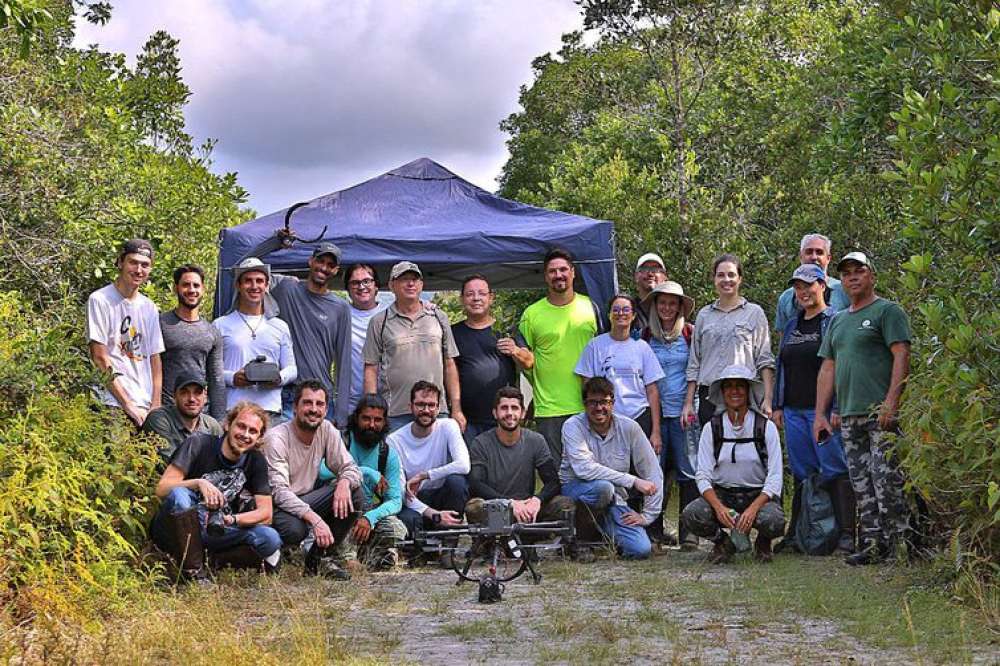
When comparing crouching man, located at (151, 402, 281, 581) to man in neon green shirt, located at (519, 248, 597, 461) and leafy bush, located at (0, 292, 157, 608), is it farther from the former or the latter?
man in neon green shirt, located at (519, 248, 597, 461)

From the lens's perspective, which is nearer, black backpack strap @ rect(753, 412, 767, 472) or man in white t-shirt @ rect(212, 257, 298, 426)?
black backpack strap @ rect(753, 412, 767, 472)

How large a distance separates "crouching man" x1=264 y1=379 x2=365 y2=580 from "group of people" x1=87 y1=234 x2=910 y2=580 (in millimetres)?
13

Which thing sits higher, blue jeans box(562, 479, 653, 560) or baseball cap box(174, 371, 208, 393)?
baseball cap box(174, 371, 208, 393)

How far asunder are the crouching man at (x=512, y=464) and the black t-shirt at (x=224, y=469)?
5.57ft

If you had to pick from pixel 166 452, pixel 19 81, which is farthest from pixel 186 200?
pixel 166 452

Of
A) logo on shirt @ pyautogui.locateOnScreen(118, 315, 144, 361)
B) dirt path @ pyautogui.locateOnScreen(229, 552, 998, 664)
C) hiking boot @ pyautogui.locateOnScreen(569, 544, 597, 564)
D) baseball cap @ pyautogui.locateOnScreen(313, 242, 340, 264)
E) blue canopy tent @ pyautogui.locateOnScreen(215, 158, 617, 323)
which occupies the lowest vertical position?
dirt path @ pyautogui.locateOnScreen(229, 552, 998, 664)

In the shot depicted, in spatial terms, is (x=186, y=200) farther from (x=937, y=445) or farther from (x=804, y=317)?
(x=937, y=445)

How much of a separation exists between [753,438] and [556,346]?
1.61 metres

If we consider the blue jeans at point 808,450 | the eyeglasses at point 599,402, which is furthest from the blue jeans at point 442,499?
the blue jeans at point 808,450

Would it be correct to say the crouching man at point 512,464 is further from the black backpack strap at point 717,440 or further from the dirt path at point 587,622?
the black backpack strap at point 717,440

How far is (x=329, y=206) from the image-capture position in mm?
10656

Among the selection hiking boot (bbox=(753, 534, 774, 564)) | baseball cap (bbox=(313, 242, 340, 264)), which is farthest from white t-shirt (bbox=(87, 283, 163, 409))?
hiking boot (bbox=(753, 534, 774, 564))

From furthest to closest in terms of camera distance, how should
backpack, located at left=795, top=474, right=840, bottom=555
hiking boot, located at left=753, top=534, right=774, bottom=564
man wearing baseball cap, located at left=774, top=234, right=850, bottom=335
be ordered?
man wearing baseball cap, located at left=774, top=234, right=850, bottom=335 < backpack, located at left=795, top=474, right=840, bottom=555 < hiking boot, located at left=753, top=534, right=774, bottom=564

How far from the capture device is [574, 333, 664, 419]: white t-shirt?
8977 mm
